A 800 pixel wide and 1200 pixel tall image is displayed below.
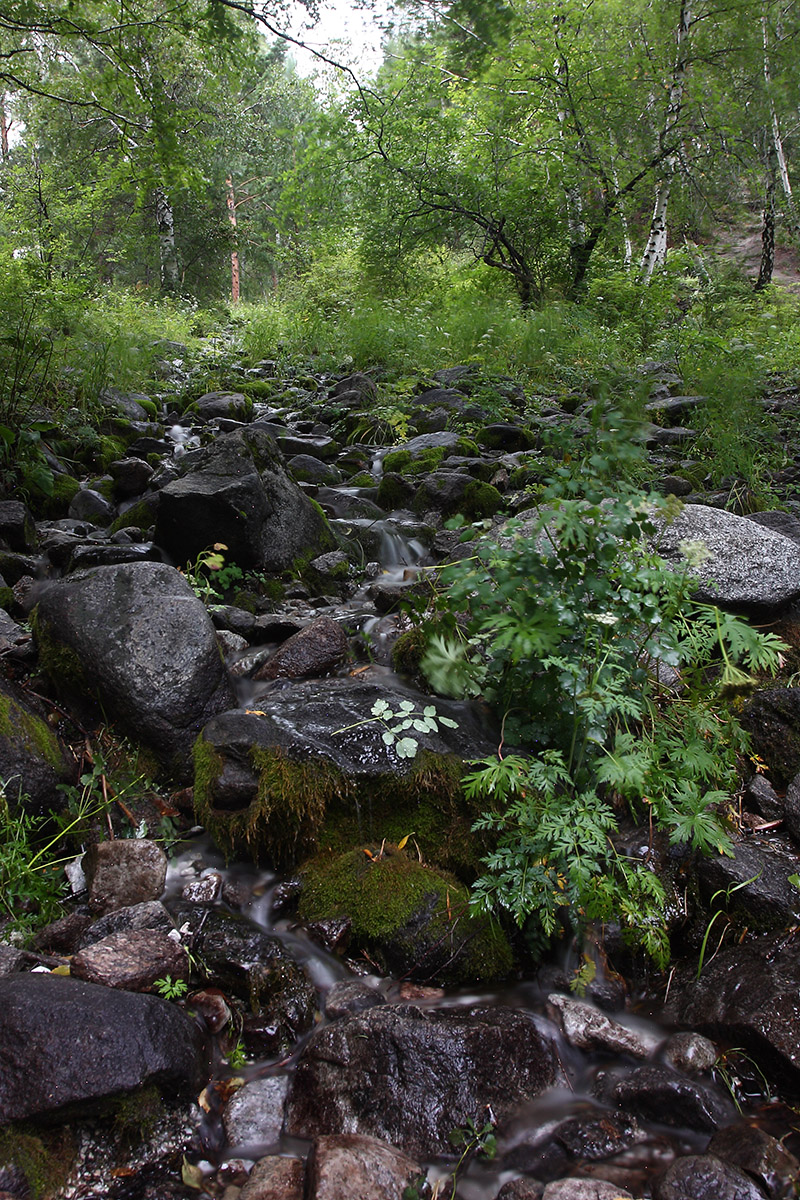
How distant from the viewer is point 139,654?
351 centimetres

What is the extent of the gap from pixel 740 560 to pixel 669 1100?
10.0ft

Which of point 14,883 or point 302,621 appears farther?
point 302,621

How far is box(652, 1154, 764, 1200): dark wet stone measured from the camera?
1.79m

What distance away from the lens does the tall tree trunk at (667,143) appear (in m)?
11.1

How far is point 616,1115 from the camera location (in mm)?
2121

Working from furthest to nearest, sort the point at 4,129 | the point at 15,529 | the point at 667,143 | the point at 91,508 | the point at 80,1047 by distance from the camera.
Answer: the point at 4,129
the point at 667,143
the point at 91,508
the point at 15,529
the point at 80,1047

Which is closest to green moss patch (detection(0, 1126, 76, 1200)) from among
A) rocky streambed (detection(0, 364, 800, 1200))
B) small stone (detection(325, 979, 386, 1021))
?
rocky streambed (detection(0, 364, 800, 1200))

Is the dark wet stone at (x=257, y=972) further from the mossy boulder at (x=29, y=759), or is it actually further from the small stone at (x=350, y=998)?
the mossy boulder at (x=29, y=759)

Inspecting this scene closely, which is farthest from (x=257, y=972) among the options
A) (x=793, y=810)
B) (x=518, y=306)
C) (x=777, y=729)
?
(x=518, y=306)

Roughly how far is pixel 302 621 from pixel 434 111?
1122 centimetres

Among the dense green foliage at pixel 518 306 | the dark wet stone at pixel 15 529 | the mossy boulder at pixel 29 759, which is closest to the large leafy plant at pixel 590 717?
the dense green foliage at pixel 518 306

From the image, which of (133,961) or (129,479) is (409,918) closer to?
(133,961)

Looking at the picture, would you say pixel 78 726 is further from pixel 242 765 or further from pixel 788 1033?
pixel 788 1033

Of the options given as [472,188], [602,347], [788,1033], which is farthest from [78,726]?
[472,188]
